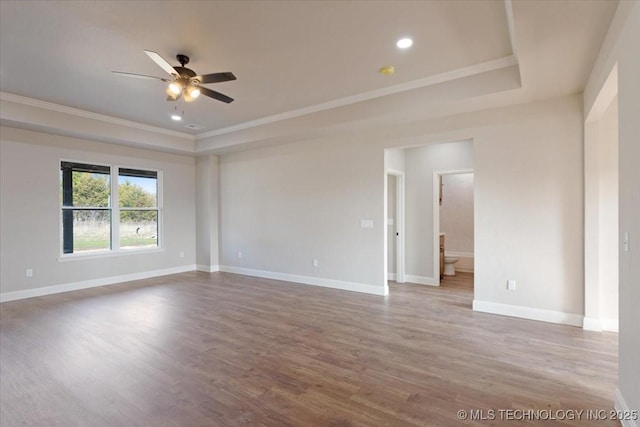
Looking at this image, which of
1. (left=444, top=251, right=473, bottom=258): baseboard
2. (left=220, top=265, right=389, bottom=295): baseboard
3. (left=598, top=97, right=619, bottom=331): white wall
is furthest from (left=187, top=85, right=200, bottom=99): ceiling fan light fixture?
(left=444, top=251, right=473, bottom=258): baseboard

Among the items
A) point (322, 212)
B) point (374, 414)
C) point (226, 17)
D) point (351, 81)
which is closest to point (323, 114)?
point (351, 81)

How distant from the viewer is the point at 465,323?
376cm

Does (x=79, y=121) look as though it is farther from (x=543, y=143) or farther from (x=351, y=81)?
(x=543, y=143)

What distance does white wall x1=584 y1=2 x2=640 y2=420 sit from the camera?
1.74 m

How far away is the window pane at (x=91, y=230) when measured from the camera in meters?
5.73

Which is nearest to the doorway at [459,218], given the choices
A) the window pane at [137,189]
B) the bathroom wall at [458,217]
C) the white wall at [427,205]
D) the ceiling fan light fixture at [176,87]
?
the bathroom wall at [458,217]

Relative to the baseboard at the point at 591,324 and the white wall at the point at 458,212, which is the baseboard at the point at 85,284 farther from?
the baseboard at the point at 591,324

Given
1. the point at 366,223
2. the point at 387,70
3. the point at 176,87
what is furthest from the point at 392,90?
the point at 176,87

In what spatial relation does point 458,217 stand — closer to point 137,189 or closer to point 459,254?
point 459,254

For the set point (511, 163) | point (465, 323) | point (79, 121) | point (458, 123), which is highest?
point (79, 121)

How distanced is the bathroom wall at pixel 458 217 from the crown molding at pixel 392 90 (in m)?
3.90

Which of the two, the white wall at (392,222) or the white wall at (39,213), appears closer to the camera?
the white wall at (39,213)

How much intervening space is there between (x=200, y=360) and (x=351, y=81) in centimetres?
353

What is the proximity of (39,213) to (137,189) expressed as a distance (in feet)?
5.57
